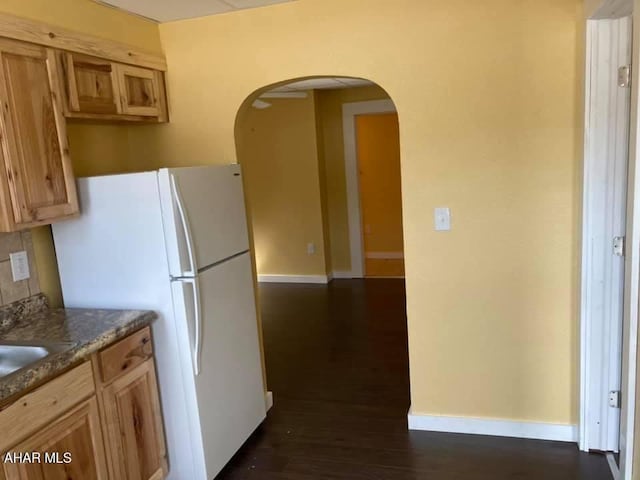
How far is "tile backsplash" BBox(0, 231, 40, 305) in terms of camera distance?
2266mm

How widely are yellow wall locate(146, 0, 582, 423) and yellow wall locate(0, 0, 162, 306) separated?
0.25m

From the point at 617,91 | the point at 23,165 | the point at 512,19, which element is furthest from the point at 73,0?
the point at 617,91

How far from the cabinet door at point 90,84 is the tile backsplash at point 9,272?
647 millimetres

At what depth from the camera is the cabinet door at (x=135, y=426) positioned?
Answer: 2100 mm

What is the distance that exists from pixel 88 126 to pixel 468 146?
205 cm

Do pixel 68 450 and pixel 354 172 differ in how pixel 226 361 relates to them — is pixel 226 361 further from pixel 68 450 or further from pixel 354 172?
pixel 354 172

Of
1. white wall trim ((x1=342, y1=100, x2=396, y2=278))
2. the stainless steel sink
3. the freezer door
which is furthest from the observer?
white wall trim ((x1=342, y1=100, x2=396, y2=278))

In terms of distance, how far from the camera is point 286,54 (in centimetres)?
277

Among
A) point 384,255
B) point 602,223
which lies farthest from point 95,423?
point 384,255

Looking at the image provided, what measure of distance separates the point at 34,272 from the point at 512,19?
2.61 meters

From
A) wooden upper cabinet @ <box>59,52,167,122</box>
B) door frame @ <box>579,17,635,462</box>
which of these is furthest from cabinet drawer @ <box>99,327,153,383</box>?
door frame @ <box>579,17,635,462</box>

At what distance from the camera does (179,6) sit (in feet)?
8.70

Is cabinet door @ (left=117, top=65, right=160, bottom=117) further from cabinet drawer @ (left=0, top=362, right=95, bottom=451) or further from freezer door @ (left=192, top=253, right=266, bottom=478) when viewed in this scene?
cabinet drawer @ (left=0, top=362, right=95, bottom=451)

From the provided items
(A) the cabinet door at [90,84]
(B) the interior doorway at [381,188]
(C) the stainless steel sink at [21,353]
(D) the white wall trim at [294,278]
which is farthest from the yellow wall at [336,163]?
(C) the stainless steel sink at [21,353]
